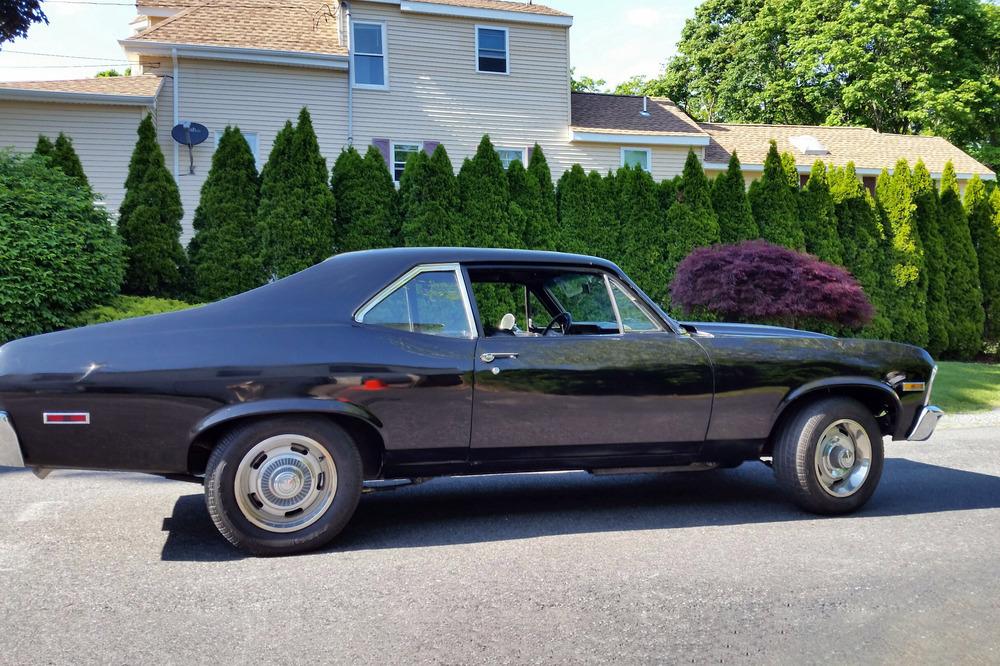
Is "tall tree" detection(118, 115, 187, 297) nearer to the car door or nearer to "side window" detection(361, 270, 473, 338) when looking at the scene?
"side window" detection(361, 270, 473, 338)

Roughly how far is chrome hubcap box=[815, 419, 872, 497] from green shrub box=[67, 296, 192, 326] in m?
7.05

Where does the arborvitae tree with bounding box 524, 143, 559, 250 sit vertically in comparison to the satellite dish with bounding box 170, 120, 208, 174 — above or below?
below

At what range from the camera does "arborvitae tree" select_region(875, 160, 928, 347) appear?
59.0 feet

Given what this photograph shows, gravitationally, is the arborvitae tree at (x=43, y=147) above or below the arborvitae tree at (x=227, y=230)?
above

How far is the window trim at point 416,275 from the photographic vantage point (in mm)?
4719

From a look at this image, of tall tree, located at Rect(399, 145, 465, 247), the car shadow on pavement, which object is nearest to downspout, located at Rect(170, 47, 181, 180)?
tall tree, located at Rect(399, 145, 465, 247)

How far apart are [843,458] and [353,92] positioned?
62.2 feet

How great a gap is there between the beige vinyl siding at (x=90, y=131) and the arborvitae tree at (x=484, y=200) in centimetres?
981

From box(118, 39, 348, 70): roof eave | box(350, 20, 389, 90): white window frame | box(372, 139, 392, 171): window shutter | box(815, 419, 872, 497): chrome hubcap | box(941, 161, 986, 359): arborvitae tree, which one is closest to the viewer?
Result: box(815, 419, 872, 497): chrome hubcap

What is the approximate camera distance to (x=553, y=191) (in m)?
16.0

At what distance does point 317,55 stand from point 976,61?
31044 mm

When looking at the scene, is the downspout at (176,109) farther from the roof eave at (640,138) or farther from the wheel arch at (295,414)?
the wheel arch at (295,414)

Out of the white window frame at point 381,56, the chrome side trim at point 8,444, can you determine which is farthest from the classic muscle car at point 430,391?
the white window frame at point 381,56

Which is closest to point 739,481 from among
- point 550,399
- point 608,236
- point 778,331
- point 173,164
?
point 778,331
